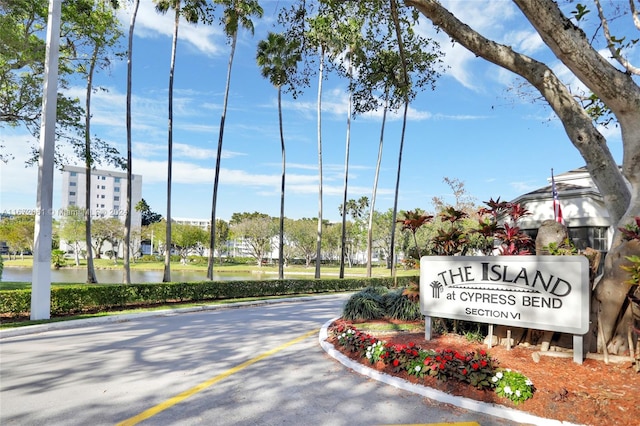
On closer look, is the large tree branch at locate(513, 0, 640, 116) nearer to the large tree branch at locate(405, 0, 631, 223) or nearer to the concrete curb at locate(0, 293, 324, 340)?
the large tree branch at locate(405, 0, 631, 223)

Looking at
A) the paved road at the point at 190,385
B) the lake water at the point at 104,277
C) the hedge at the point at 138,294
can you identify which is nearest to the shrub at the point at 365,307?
the hedge at the point at 138,294

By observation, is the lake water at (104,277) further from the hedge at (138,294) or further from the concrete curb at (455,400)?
the concrete curb at (455,400)

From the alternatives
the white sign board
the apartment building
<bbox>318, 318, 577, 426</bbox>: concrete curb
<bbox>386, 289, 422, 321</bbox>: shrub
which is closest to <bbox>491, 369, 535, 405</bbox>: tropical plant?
<bbox>318, 318, 577, 426</bbox>: concrete curb

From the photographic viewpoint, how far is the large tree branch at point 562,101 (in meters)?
6.31

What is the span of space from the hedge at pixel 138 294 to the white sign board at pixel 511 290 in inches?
82.0

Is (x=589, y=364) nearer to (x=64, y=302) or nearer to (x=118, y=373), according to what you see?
(x=118, y=373)

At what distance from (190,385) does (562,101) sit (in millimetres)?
7287

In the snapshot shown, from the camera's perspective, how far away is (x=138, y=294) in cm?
1447

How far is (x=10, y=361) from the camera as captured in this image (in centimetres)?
650

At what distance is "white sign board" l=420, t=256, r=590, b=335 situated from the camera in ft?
18.2

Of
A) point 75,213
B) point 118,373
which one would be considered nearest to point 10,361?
point 118,373

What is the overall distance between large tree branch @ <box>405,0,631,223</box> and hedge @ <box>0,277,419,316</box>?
4199 mm

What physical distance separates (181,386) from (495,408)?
3929mm

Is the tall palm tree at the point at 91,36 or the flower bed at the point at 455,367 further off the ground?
the tall palm tree at the point at 91,36
